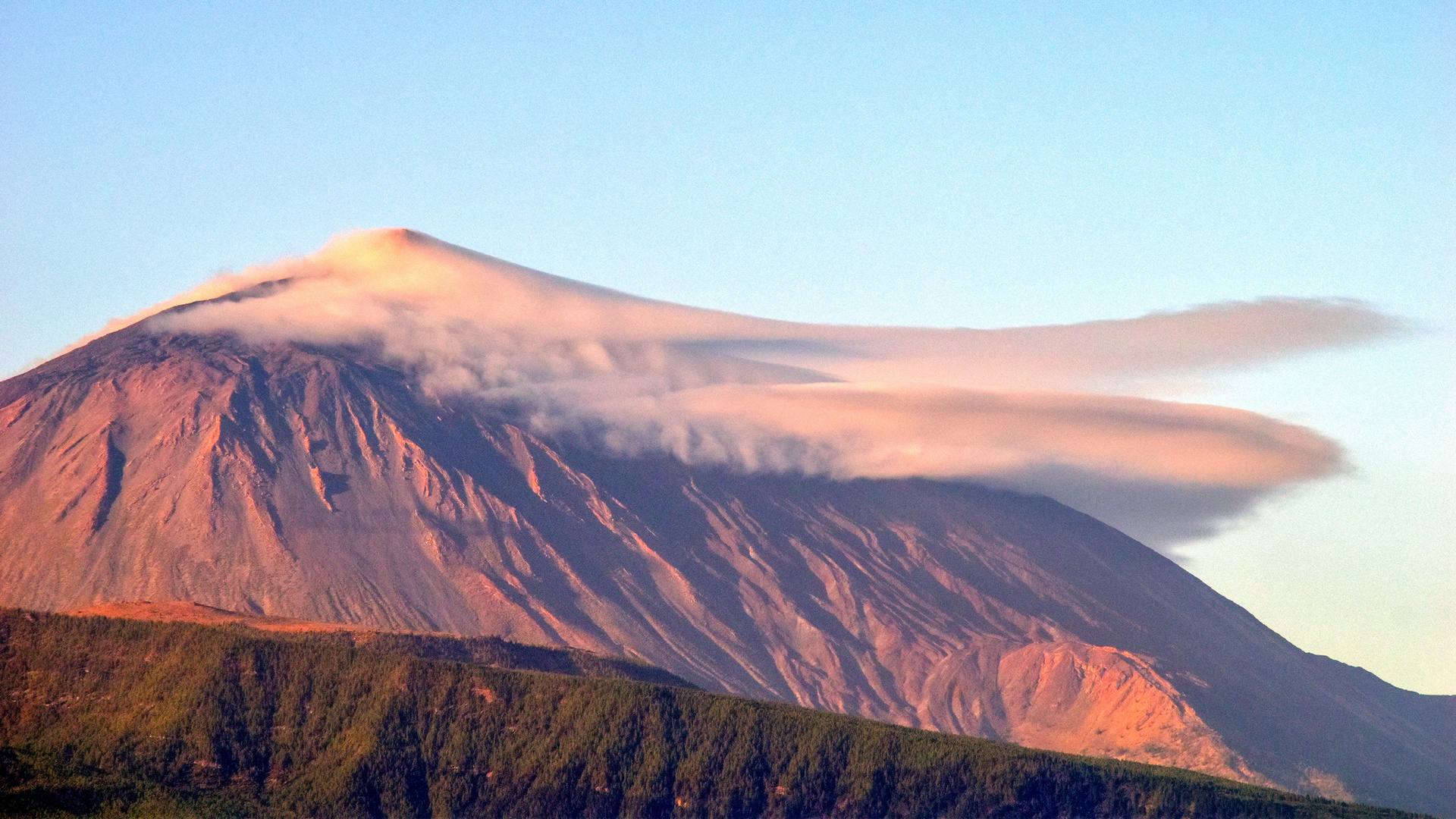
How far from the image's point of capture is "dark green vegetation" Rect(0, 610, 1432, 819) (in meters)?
124

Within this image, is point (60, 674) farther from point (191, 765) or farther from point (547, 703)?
point (547, 703)

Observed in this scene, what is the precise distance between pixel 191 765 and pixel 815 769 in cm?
4719

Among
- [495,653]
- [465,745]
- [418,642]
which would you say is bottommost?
[465,745]

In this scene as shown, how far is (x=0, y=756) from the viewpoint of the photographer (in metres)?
114

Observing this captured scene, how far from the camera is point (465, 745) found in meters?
131

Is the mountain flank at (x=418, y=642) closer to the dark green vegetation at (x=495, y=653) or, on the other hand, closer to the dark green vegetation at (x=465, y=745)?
the dark green vegetation at (x=495, y=653)

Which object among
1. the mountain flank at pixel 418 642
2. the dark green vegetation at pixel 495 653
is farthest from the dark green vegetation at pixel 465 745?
the dark green vegetation at pixel 495 653

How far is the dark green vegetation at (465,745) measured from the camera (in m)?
124

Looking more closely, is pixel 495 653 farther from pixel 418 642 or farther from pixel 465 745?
pixel 465 745

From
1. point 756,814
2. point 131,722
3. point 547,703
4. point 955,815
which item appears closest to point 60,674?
point 131,722

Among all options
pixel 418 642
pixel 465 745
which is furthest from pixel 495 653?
Result: pixel 465 745

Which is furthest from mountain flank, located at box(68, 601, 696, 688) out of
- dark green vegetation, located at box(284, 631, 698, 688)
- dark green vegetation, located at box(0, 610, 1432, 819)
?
dark green vegetation, located at box(0, 610, 1432, 819)

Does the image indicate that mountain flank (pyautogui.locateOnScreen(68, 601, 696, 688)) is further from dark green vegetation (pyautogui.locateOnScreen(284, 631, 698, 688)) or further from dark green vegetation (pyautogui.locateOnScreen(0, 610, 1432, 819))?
dark green vegetation (pyautogui.locateOnScreen(0, 610, 1432, 819))

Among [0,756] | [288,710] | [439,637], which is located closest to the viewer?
[0,756]
